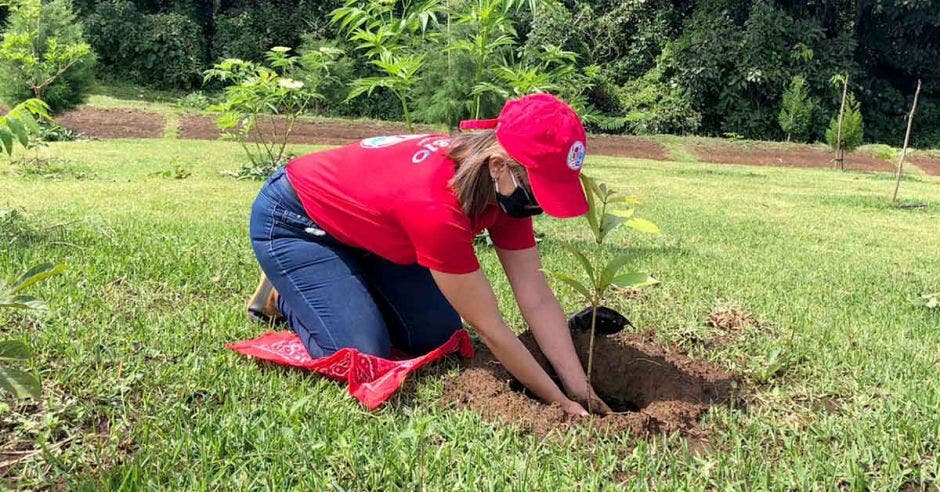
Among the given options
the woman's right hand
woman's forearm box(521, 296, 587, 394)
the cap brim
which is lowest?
the woman's right hand

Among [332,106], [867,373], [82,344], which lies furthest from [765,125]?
[82,344]

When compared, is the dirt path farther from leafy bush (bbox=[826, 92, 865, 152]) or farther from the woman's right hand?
the woman's right hand

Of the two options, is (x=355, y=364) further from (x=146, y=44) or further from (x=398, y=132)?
(x=146, y=44)

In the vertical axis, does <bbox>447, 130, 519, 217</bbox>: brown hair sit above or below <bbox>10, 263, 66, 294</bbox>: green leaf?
above

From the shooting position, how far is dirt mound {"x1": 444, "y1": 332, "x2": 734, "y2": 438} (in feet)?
7.32

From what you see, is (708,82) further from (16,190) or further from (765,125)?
(16,190)

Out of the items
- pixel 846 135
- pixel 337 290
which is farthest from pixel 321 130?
pixel 337 290

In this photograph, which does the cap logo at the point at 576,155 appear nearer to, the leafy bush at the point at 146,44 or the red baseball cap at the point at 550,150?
the red baseball cap at the point at 550,150

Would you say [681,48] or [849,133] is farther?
[681,48]

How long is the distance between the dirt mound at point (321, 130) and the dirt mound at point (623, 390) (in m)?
12.9

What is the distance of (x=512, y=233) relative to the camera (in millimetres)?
2613

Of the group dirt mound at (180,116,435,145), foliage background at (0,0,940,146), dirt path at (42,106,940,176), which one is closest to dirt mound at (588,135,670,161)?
dirt path at (42,106,940,176)

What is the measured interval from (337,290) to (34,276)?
1430mm

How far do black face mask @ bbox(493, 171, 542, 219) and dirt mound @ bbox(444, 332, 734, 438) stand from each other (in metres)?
0.61
